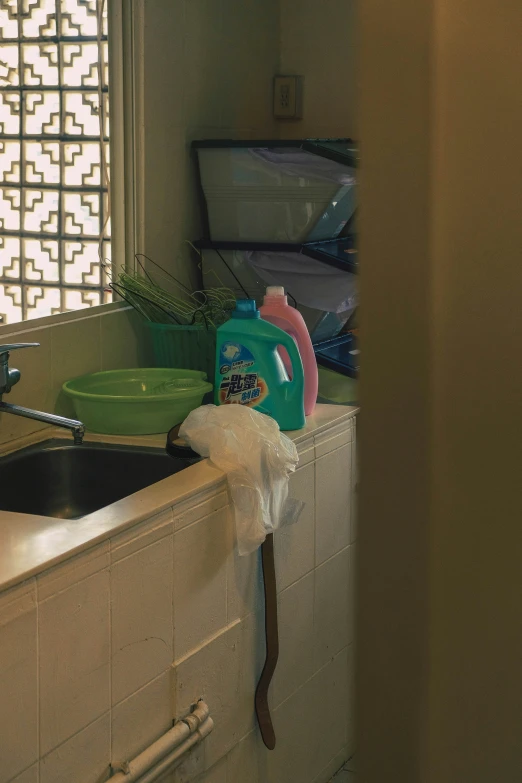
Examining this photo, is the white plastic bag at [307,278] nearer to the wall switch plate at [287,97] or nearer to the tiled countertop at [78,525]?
the wall switch plate at [287,97]

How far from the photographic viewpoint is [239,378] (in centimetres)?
198

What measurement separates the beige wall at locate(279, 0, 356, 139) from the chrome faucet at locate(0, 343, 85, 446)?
52.9 inches

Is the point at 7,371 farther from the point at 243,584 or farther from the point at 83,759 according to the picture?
the point at 83,759

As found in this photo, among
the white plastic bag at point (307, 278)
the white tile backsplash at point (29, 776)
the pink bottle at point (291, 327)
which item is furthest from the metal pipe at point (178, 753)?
the white plastic bag at point (307, 278)

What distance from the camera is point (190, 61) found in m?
2.44

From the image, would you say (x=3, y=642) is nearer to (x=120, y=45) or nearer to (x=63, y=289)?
(x=63, y=289)

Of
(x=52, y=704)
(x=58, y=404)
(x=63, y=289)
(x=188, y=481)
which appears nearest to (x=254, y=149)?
(x=63, y=289)

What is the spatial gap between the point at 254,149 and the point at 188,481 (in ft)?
3.42

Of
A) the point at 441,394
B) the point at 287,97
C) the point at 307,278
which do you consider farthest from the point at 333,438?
the point at 441,394

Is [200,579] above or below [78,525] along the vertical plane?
below

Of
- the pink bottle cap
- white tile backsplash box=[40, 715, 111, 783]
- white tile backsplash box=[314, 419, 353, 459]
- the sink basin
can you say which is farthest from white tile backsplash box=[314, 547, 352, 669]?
white tile backsplash box=[40, 715, 111, 783]

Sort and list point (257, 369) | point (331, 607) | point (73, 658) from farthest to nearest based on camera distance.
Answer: point (331, 607) < point (257, 369) < point (73, 658)

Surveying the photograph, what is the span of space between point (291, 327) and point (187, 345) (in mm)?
256

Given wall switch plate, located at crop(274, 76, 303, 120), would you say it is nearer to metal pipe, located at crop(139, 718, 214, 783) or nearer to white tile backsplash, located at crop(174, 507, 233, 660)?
white tile backsplash, located at crop(174, 507, 233, 660)
